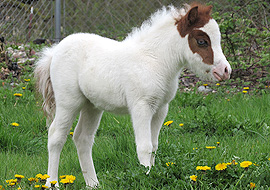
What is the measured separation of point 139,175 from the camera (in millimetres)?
3068

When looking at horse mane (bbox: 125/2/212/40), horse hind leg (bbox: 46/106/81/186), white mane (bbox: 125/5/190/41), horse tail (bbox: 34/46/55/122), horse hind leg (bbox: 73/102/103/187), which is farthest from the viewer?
horse tail (bbox: 34/46/55/122)

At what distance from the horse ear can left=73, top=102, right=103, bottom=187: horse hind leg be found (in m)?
1.25

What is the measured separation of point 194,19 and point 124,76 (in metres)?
0.68

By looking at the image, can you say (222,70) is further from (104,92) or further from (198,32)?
(104,92)

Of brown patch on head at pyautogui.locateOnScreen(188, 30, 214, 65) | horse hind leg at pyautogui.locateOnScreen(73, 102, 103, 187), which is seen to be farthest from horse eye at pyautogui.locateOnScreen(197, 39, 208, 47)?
horse hind leg at pyautogui.locateOnScreen(73, 102, 103, 187)

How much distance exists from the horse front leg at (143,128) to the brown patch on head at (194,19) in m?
0.65

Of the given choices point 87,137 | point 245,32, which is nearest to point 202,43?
point 87,137

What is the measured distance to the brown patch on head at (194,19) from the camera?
3.08 metres

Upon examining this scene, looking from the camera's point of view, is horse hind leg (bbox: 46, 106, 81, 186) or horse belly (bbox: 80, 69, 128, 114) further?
horse hind leg (bbox: 46, 106, 81, 186)

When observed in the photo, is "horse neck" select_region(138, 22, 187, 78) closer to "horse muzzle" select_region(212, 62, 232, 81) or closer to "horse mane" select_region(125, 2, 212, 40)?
"horse mane" select_region(125, 2, 212, 40)

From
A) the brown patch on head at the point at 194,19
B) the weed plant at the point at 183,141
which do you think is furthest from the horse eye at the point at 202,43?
the weed plant at the point at 183,141

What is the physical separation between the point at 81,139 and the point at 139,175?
947mm

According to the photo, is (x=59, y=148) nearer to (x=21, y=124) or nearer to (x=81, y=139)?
(x=81, y=139)

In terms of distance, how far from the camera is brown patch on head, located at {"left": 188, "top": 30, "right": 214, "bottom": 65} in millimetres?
3081
